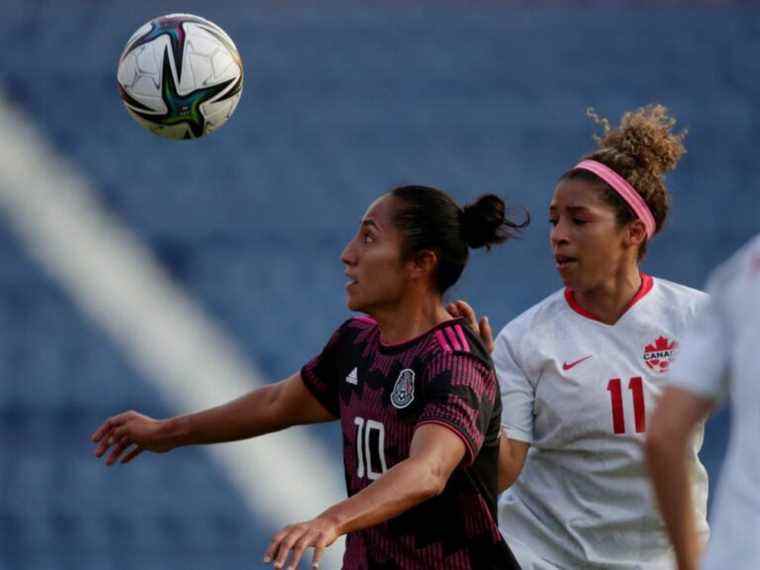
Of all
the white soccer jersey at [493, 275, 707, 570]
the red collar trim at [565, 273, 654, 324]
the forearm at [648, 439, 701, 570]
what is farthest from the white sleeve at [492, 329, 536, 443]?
the forearm at [648, 439, 701, 570]

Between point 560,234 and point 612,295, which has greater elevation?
point 560,234

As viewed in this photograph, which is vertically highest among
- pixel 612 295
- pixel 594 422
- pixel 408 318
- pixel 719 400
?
pixel 612 295

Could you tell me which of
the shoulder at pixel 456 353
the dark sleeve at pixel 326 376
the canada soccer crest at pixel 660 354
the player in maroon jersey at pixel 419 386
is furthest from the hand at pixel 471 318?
the canada soccer crest at pixel 660 354

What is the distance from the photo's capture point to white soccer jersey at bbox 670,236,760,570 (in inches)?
85.0

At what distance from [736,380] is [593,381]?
1821 mm

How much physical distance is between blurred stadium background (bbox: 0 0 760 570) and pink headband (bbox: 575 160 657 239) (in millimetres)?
2814

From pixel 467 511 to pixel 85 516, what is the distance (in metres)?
3.55

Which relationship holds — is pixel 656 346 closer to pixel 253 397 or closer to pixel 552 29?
pixel 253 397

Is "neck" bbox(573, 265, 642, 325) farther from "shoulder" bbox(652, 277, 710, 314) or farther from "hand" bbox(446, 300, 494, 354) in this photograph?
"hand" bbox(446, 300, 494, 354)

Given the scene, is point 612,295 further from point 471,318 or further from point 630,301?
point 471,318

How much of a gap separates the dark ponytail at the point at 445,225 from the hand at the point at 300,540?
1.01m

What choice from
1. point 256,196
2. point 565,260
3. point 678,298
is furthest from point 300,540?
point 256,196

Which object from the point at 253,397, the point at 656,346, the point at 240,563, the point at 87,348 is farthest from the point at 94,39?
the point at 656,346

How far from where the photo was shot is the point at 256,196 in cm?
704
